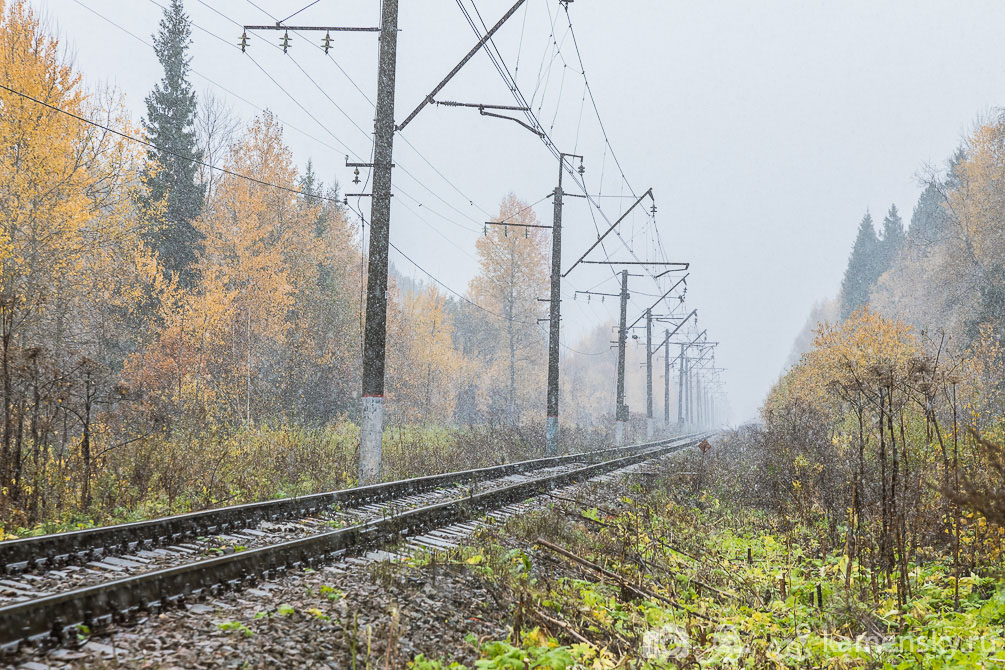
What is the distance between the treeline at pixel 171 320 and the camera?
9367mm

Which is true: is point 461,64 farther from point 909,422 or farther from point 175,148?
point 175,148

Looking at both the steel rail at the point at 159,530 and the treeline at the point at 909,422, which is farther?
the treeline at the point at 909,422

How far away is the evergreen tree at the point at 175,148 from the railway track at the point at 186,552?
22.9 meters

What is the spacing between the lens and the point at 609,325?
98.6 meters

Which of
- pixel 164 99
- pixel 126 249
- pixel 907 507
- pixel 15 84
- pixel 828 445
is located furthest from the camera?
pixel 164 99

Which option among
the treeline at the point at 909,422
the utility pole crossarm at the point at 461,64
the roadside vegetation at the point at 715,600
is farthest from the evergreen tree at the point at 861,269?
the roadside vegetation at the point at 715,600

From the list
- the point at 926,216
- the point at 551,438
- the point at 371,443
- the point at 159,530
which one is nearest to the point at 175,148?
the point at 551,438

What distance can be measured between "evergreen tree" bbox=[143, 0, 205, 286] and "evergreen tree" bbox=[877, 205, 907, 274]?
76.3 m

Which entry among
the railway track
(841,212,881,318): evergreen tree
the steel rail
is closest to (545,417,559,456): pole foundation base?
the steel rail

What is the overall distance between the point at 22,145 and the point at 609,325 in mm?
86275

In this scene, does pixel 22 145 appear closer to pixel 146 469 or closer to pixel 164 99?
pixel 146 469

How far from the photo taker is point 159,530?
663 centimetres

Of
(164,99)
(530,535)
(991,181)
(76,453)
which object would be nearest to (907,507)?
(530,535)

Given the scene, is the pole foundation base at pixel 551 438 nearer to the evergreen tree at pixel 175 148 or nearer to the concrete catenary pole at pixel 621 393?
the concrete catenary pole at pixel 621 393
